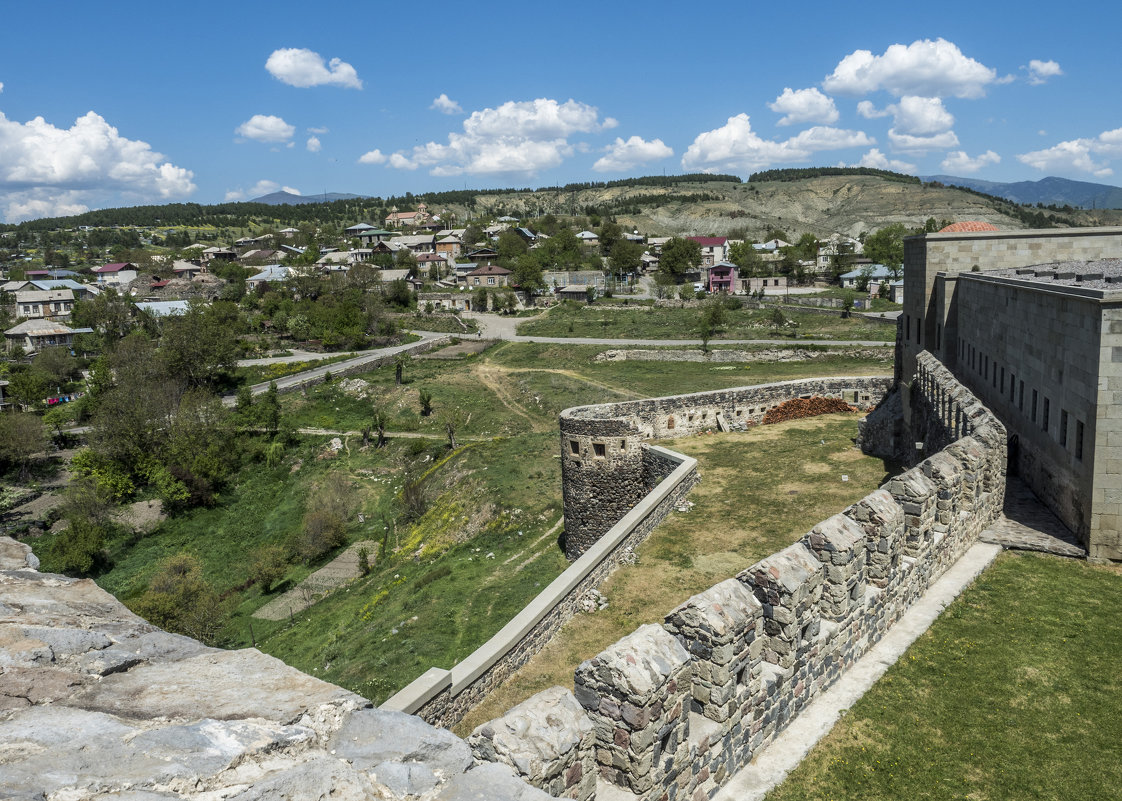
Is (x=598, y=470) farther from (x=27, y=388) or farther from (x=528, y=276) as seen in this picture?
(x=528, y=276)

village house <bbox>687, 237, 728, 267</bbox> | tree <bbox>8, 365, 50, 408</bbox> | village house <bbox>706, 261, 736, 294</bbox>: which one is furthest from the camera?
village house <bbox>687, 237, 728, 267</bbox>

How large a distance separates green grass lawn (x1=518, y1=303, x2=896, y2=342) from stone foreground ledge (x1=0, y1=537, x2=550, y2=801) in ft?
186

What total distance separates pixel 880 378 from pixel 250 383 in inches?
2008

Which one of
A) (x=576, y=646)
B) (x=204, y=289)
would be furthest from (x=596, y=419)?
(x=204, y=289)

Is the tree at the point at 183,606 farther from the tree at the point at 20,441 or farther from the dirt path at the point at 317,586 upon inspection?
the tree at the point at 20,441

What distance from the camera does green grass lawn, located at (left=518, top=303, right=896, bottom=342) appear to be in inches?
2377

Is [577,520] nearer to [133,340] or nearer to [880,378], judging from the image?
[880,378]

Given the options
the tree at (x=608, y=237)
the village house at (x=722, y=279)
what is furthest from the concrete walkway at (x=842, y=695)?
the tree at (x=608, y=237)

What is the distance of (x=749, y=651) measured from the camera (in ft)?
23.6

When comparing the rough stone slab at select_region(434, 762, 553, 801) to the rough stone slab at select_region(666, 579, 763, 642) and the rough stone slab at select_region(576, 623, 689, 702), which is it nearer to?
the rough stone slab at select_region(576, 623, 689, 702)

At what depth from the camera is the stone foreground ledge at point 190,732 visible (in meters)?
2.69

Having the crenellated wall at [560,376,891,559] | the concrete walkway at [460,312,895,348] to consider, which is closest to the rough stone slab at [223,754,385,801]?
the crenellated wall at [560,376,891,559]

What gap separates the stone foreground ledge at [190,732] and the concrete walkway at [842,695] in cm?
487

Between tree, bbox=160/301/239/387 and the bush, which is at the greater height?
tree, bbox=160/301/239/387
